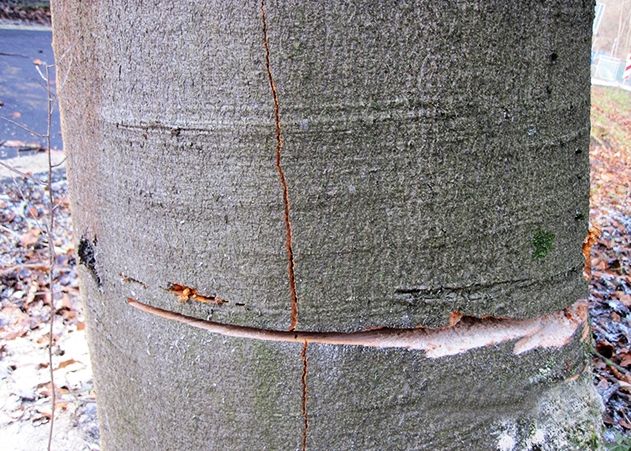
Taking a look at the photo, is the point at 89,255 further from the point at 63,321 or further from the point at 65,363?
the point at 63,321

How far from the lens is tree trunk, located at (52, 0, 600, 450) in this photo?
88 centimetres

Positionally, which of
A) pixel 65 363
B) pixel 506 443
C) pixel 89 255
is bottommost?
pixel 65 363

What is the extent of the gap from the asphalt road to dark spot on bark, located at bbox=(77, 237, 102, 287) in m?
4.35

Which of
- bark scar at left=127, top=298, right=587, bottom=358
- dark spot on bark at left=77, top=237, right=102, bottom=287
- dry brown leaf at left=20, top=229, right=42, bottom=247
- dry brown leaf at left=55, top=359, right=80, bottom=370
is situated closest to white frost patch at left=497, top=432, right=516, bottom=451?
bark scar at left=127, top=298, right=587, bottom=358

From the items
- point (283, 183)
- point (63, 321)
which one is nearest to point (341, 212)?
point (283, 183)

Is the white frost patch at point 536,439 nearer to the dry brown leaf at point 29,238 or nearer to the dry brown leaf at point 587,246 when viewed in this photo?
the dry brown leaf at point 587,246

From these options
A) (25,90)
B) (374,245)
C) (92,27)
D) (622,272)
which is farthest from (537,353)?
(25,90)

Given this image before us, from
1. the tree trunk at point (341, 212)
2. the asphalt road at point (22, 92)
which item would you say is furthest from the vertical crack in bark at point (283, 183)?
Answer: the asphalt road at point (22, 92)

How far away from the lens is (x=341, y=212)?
92 centimetres

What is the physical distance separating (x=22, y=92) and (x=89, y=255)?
7.89m

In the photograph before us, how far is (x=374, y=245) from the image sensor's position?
3.05ft

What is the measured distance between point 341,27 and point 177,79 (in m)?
0.28

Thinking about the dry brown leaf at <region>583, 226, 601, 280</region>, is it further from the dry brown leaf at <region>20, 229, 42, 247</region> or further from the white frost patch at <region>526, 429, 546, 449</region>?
the dry brown leaf at <region>20, 229, 42, 247</region>

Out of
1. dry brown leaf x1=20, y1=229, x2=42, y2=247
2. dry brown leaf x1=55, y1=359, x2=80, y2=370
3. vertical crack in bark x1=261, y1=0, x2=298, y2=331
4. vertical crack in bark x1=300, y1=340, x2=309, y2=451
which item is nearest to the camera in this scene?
vertical crack in bark x1=261, y1=0, x2=298, y2=331
